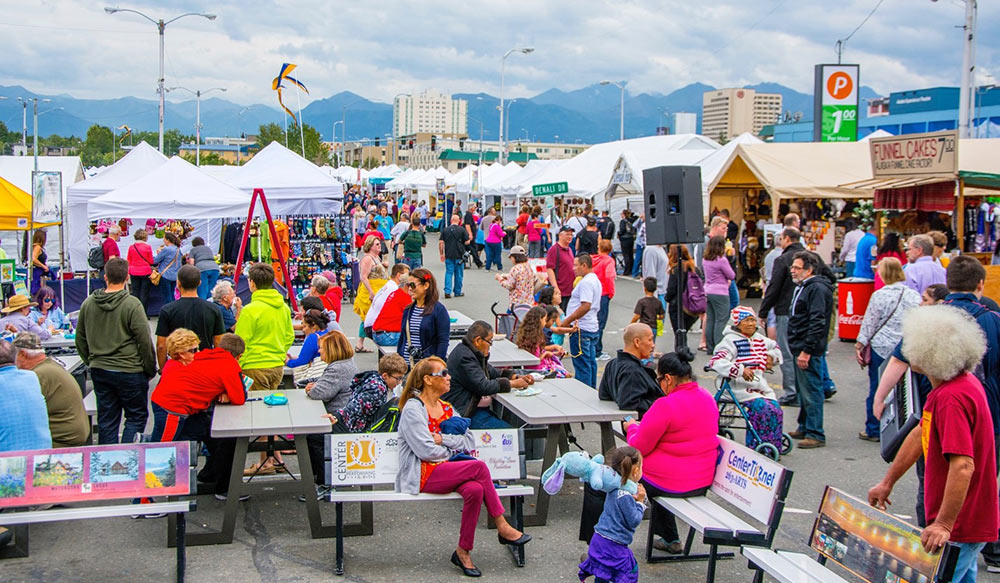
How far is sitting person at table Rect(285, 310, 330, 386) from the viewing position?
7926 millimetres

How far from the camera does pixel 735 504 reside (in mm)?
5539

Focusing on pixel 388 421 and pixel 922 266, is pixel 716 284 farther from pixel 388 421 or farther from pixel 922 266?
pixel 388 421

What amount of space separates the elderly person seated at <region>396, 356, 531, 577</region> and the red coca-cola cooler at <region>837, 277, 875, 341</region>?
31.8 feet

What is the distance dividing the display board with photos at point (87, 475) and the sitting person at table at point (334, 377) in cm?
156

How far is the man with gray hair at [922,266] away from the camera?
32.5 feet

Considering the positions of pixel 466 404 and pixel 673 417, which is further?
pixel 466 404

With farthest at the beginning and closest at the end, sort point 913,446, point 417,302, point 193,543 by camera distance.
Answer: point 417,302, point 193,543, point 913,446

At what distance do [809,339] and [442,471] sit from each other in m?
4.29

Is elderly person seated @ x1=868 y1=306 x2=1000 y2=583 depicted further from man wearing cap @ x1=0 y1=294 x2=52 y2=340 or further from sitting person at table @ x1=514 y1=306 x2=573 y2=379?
man wearing cap @ x1=0 y1=294 x2=52 y2=340

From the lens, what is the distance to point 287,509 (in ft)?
22.6

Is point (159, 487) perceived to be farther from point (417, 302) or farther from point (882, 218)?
point (882, 218)

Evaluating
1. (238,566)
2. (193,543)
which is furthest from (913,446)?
(193,543)

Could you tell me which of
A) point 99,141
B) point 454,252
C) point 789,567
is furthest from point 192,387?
point 99,141

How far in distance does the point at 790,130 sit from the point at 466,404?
109726 millimetres
